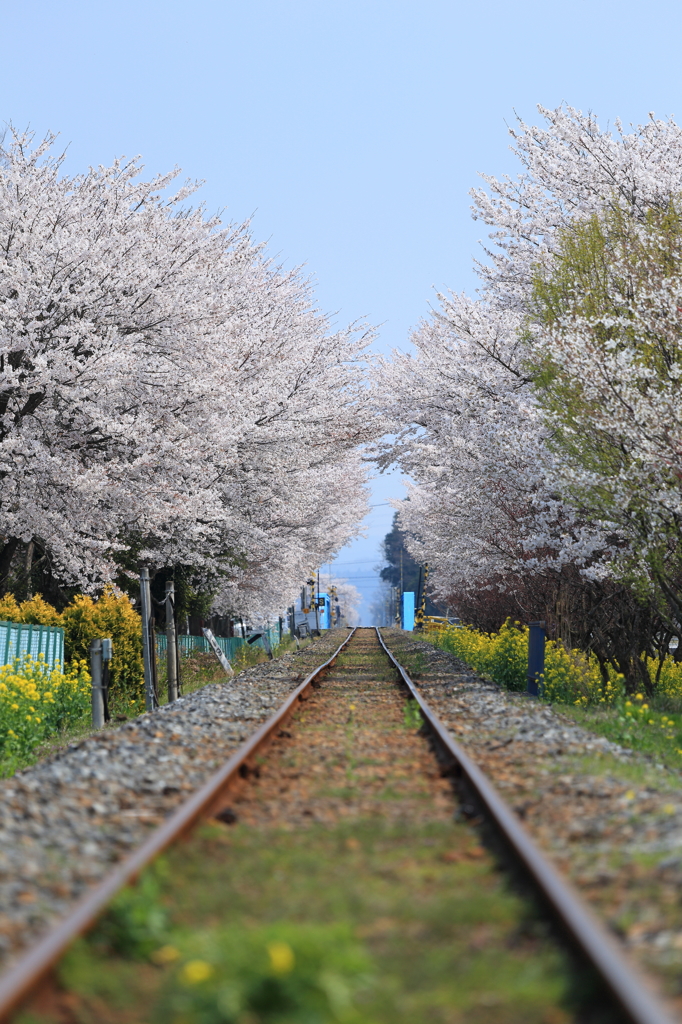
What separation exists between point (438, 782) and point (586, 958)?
415 centimetres

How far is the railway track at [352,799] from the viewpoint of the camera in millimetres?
3520

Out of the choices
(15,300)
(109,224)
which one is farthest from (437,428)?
(15,300)

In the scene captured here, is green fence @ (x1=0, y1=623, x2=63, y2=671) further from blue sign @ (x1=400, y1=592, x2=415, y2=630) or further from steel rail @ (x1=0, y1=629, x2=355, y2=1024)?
blue sign @ (x1=400, y1=592, x2=415, y2=630)

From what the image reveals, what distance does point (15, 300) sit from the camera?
1630cm

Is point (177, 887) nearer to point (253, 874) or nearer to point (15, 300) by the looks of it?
point (253, 874)

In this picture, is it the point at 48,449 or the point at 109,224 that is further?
the point at 109,224

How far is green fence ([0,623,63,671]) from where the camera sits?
15330mm

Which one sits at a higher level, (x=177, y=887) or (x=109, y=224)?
(x=109, y=224)

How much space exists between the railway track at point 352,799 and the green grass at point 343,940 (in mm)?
114

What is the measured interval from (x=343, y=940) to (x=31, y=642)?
1320 centimetres

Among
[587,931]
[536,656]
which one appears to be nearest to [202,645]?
[536,656]

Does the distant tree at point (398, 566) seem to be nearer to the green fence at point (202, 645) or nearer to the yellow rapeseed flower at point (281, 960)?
the green fence at point (202, 645)

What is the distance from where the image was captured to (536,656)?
54.6ft

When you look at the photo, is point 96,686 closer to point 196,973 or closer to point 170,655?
point 170,655
